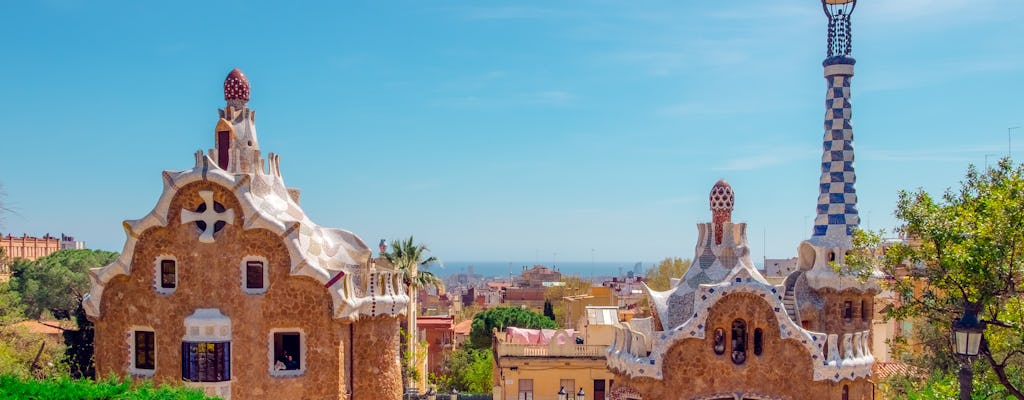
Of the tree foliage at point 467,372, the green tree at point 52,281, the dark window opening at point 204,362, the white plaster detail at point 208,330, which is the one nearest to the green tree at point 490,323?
the tree foliage at point 467,372

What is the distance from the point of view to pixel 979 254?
1466cm

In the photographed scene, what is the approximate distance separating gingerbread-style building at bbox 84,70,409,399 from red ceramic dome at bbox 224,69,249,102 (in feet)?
6.05

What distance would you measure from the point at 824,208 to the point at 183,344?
15.6 meters

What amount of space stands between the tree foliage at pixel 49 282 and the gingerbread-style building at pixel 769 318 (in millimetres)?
45642

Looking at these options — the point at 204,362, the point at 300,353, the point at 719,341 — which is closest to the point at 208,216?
the point at 204,362

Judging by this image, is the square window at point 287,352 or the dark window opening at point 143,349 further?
the dark window opening at point 143,349

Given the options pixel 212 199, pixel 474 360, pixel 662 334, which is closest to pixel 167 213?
pixel 212 199

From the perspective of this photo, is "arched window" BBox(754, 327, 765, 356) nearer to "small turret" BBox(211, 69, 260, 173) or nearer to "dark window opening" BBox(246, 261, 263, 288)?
"dark window opening" BBox(246, 261, 263, 288)

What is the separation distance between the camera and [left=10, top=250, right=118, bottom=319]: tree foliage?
58.7m

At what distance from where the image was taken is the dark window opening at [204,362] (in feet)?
69.7

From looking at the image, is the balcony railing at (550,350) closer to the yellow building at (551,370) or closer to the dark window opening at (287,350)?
the yellow building at (551,370)

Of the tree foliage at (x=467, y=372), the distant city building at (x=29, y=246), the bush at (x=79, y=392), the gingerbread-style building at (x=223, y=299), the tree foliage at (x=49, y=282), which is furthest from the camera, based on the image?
the distant city building at (x=29, y=246)

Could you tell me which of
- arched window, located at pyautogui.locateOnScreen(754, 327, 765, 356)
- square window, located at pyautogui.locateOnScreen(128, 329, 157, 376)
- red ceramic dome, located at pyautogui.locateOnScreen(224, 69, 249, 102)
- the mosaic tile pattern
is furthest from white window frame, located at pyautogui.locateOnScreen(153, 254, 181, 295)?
the mosaic tile pattern

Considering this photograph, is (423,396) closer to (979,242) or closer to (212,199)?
(212,199)
